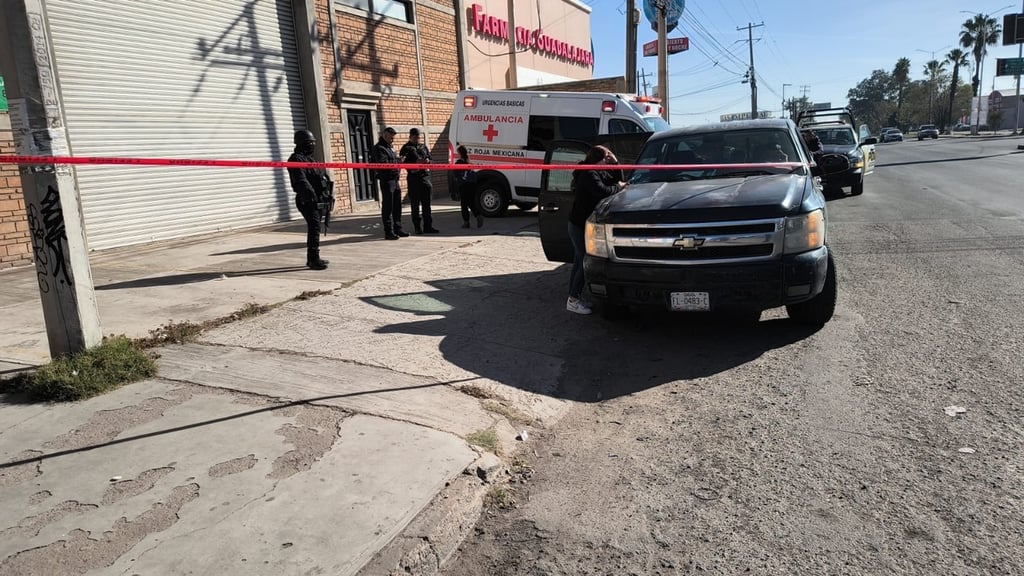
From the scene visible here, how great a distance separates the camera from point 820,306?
5.63 meters

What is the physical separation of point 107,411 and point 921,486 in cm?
456

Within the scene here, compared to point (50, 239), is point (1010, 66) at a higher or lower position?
higher

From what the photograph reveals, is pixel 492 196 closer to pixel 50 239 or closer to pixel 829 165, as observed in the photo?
pixel 829 165

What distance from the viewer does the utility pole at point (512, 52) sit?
2478 centimetres

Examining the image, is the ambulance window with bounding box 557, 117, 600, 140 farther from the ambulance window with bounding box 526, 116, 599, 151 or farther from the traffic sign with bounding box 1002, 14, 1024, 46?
the traffic sign with bounding box 1002, 14, 1024, 46

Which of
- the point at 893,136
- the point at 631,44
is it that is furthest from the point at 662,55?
the point at 893,136

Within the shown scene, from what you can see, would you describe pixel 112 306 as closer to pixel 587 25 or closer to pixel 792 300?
pixel 792 300

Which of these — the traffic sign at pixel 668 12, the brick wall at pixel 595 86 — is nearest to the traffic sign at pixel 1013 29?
the traffic sign at pixel 668 12

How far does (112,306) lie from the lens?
679cm

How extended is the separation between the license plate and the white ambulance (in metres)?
8.92

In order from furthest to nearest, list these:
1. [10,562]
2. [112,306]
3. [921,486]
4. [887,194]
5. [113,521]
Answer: [887,194], [112,306], [921,486], [113,521], [10,562]

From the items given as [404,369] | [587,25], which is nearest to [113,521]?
[404,369]

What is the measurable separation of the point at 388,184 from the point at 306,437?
7.46 metres

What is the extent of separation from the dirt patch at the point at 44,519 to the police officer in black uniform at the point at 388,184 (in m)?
7.89
